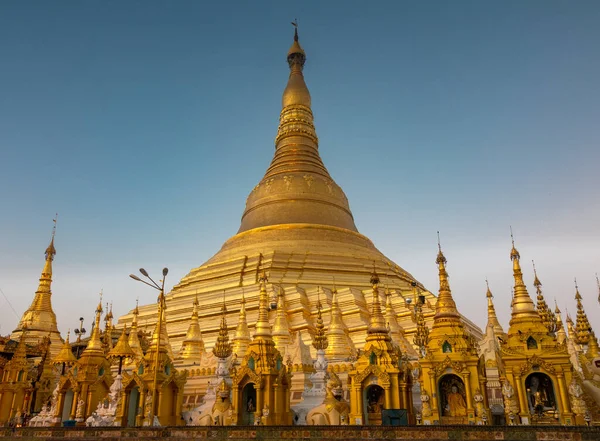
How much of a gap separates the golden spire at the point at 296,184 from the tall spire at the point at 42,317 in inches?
549

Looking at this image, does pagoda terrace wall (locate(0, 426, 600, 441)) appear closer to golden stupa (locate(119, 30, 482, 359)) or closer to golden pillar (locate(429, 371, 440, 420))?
golden pillar (locate(429, 371, 440, 420))

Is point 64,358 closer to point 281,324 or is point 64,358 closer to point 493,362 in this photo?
point 281,324

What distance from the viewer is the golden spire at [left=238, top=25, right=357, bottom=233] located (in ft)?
119

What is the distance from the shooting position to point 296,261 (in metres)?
31.3

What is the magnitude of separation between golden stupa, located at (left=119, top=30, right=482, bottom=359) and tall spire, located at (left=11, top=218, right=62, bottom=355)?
4.68 metres

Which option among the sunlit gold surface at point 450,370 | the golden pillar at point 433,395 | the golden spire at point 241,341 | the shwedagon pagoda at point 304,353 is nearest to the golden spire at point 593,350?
the shwedagon pagoda at point 304,353

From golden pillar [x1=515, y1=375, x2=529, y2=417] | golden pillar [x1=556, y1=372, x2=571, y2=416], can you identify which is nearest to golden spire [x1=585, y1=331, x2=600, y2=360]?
golden pillar [x1=556, y1=372, x2=571, y2=416]

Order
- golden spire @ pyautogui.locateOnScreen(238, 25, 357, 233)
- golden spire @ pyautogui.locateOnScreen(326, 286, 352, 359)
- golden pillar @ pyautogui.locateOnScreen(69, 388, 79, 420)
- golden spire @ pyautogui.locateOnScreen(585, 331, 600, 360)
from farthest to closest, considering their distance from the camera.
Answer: golden spire @ pyautogui.locateOnScreen(238, 25, 357, 233)
golden spire @ pyautogui.locateOnScreen(585, 331, 600, 360)
golden spire @ pyautogui.locateOnScreen(326, 286, 352, 359)
golden pillar @ pyautogui.locateOnScreen(69, 388, 79, 420)

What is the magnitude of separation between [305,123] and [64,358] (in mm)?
26839

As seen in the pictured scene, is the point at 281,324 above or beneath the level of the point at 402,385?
above

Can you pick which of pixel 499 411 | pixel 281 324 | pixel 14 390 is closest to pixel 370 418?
pixel 499 411

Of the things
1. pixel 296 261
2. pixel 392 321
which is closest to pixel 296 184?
pixel 296 261

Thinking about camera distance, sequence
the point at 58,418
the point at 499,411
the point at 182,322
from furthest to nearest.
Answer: the point at 182,322
the point at 58,418
the point at 499,411

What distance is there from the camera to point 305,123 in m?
42.4
